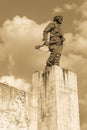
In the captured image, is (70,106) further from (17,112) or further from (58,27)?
(58,27)

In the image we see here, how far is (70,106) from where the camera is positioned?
506 inches

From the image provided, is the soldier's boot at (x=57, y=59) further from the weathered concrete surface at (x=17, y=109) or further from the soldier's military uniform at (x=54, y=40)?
the weathered concrete surface at (x=17, y=109)

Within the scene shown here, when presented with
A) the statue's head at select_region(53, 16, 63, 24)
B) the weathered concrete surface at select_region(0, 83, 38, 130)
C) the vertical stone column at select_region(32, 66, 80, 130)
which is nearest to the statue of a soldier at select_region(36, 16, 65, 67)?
the statue's head at select_region(53, 16, 63, 24)

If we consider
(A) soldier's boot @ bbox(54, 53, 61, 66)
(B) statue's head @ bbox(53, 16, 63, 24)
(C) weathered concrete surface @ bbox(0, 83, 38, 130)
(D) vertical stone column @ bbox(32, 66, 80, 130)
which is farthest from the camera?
(B) statue's head @ bbox(53, 16, 63, 24)

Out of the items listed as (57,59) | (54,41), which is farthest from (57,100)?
(54,41)

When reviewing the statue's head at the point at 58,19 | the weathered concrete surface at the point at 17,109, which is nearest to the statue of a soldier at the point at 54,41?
the statue's head at the point at 58,19

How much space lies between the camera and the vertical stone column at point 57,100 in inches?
482

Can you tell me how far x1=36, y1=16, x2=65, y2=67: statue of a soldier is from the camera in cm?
1312

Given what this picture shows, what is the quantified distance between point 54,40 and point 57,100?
2.27 metres

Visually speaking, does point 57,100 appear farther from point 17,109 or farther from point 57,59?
point 57,59

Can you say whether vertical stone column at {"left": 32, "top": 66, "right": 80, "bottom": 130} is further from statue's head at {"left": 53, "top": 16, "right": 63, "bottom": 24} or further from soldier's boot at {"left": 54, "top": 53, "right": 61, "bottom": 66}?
statue's head at {"left": 53, "top": 16, "right": 63, "bottom": 24}

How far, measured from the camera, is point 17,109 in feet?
39.0

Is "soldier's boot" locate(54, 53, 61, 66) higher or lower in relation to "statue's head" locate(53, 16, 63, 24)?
lower

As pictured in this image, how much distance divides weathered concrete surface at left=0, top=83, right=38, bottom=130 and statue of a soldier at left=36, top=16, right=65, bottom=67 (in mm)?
1477
